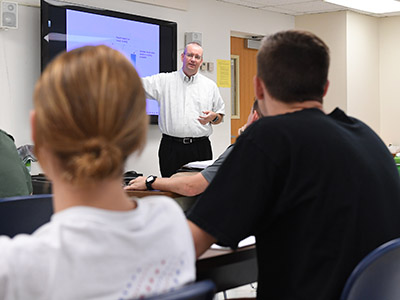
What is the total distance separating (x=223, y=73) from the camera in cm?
657

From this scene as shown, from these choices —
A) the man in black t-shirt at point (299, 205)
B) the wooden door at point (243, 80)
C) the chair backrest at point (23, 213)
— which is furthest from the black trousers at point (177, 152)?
the man in black t-shirt at point (299, 205)

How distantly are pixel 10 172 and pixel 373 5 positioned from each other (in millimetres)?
5466

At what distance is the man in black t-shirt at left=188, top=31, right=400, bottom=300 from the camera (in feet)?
4.35

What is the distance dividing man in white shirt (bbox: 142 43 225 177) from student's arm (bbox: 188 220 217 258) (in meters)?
4.14

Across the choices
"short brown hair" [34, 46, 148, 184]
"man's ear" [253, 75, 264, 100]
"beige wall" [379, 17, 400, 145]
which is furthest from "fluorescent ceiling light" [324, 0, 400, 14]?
"short brown hair" [34, 46, 148, 184]

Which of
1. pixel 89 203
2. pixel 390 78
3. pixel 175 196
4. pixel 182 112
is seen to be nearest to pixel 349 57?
pixel 390 78

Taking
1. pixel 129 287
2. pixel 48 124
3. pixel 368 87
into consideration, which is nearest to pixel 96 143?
pixel 48 124

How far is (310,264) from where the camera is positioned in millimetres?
1351

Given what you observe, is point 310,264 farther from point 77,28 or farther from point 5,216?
point 77,28

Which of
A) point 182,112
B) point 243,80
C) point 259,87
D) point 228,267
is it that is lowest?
point 228,267

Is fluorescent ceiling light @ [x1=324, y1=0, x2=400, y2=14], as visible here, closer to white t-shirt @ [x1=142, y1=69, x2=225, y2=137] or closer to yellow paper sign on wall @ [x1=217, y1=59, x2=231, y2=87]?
yellow paper sign on wall @ [x1=217, y1=59, x2=231, y2=87]

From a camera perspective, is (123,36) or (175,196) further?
(123,36)

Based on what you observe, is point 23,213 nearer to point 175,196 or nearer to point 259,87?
point 259,87

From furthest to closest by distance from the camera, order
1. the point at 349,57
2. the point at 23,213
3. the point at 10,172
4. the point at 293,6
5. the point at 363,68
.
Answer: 1. the point at 363,68
2. the point at 349,57
3. the point at 293,6
4. the point at 10,172
5. the point at 23,213
